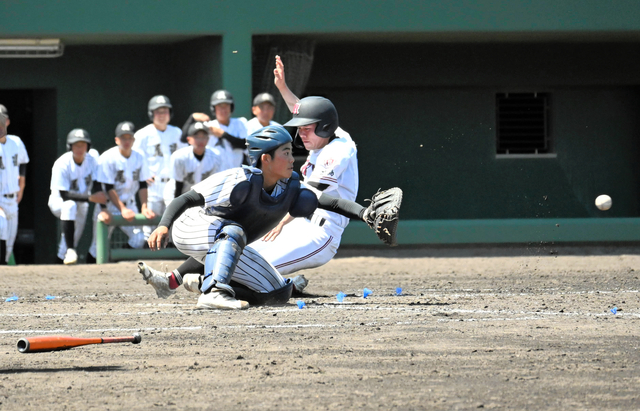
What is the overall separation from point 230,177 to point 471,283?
131 inches

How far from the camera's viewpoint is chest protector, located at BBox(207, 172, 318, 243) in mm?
6770

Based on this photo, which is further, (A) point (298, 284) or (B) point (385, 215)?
(A) point (298, 284)

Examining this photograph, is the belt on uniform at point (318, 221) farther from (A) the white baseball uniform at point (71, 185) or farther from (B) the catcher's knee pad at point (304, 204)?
(A) the white baseball uniform at point (71, 185)

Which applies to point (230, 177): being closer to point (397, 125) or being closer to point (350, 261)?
point (350, 261)

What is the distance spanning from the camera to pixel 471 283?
9.27m

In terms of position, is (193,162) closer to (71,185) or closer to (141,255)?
(141,255)

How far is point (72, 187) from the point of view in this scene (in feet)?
39.0

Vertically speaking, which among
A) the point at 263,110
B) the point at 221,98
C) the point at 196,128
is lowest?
the point at 196,128

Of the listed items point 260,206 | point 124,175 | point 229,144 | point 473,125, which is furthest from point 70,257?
point 473,125

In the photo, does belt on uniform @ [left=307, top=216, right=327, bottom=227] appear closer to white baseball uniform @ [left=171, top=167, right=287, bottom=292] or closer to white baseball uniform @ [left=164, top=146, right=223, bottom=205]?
white baseball uniform @ [left=171, top=167, right=287, bottom=292]

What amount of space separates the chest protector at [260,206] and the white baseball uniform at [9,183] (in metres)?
5.44

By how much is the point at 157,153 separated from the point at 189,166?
93 cm

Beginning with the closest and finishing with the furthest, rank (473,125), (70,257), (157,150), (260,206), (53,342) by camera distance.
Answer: (53,342) < (260,206) < (70,257) < (157,150) < (473,125)

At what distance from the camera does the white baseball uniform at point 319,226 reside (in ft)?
24.8
